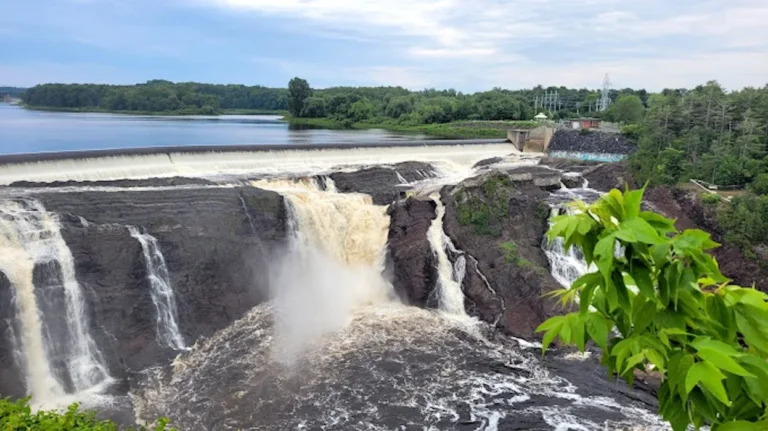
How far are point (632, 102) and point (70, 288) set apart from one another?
54.8 meters

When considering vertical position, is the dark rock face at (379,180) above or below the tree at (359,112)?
below

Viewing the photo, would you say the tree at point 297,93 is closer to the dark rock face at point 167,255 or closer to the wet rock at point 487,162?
the wet rock at point 487,162

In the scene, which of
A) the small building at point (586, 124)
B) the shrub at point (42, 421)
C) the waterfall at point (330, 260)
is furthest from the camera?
the small building at point (586, 124)

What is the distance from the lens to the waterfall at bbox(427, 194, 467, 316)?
684 inches

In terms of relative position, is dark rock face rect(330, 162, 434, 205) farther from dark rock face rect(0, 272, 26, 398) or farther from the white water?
dark rock face rect(0, 272, 26, 398)

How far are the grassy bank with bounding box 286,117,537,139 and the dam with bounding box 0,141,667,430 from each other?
34869mm

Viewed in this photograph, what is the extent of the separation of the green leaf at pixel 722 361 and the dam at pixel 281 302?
33.1ft

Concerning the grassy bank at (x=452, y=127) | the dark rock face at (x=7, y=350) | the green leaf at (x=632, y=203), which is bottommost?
the dark rock face at (x=7, y=350)

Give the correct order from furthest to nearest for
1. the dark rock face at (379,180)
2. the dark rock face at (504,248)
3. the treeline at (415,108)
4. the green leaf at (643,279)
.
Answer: the treeline at (415,108) → the dark rock face at (379,180) → the dark rock face at (504,248) → the green leaf at (643,279)

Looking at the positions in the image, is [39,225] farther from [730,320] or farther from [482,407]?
[730,320]

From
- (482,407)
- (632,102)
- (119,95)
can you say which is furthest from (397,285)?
(119,95)

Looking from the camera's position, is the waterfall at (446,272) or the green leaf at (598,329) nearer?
the green leaf at (598,329)

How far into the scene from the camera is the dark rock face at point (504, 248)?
16.5 m

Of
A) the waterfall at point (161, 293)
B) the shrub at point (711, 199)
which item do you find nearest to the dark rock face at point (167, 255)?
the waterfall at point (161, 293)
